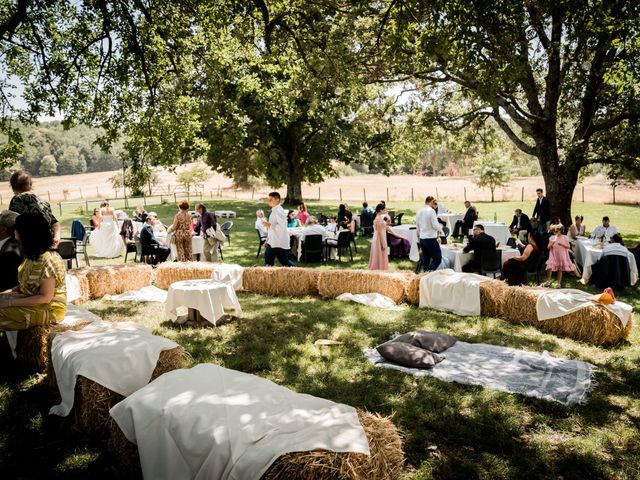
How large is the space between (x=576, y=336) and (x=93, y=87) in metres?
11.1

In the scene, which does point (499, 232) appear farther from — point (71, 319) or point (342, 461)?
point (342, 461)

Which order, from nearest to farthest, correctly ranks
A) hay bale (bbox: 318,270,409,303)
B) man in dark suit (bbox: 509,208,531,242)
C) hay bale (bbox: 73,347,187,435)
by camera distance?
hay bale (bbox: 73,347,187,435), hay bale (bbox: 318,270,409,303), man in dark suit (bbox: 509,208,531,242)

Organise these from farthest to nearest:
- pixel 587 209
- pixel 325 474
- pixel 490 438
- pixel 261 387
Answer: pixel 587 209 < pixel 490 438 < pixel 261 387 < pixel 325 474

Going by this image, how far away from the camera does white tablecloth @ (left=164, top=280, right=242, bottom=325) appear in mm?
7547

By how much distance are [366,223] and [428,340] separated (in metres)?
12.4

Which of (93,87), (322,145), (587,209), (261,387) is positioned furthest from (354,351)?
(587,209)

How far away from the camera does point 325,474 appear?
254 centimetres

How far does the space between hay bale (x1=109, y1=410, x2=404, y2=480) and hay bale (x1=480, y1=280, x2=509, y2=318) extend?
5.39 m

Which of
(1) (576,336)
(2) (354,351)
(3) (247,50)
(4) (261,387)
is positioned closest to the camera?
(4) (261,387)

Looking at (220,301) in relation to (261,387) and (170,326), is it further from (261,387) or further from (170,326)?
(261,387)

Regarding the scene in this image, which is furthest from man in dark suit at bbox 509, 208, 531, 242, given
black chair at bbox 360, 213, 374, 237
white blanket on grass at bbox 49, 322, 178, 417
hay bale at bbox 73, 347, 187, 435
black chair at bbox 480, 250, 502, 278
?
hay bale at bbox 73, 347, 187, 435

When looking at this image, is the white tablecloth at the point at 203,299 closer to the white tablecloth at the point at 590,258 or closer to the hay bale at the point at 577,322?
the hay bale at the point at 577,322

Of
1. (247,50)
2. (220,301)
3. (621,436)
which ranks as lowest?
(621,436)

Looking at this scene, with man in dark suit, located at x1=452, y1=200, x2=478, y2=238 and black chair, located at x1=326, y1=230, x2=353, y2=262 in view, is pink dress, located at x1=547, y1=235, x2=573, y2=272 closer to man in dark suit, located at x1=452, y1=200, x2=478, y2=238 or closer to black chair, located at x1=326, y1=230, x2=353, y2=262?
black chair, located at x1=326, y1=230, x2=353, y2=262
